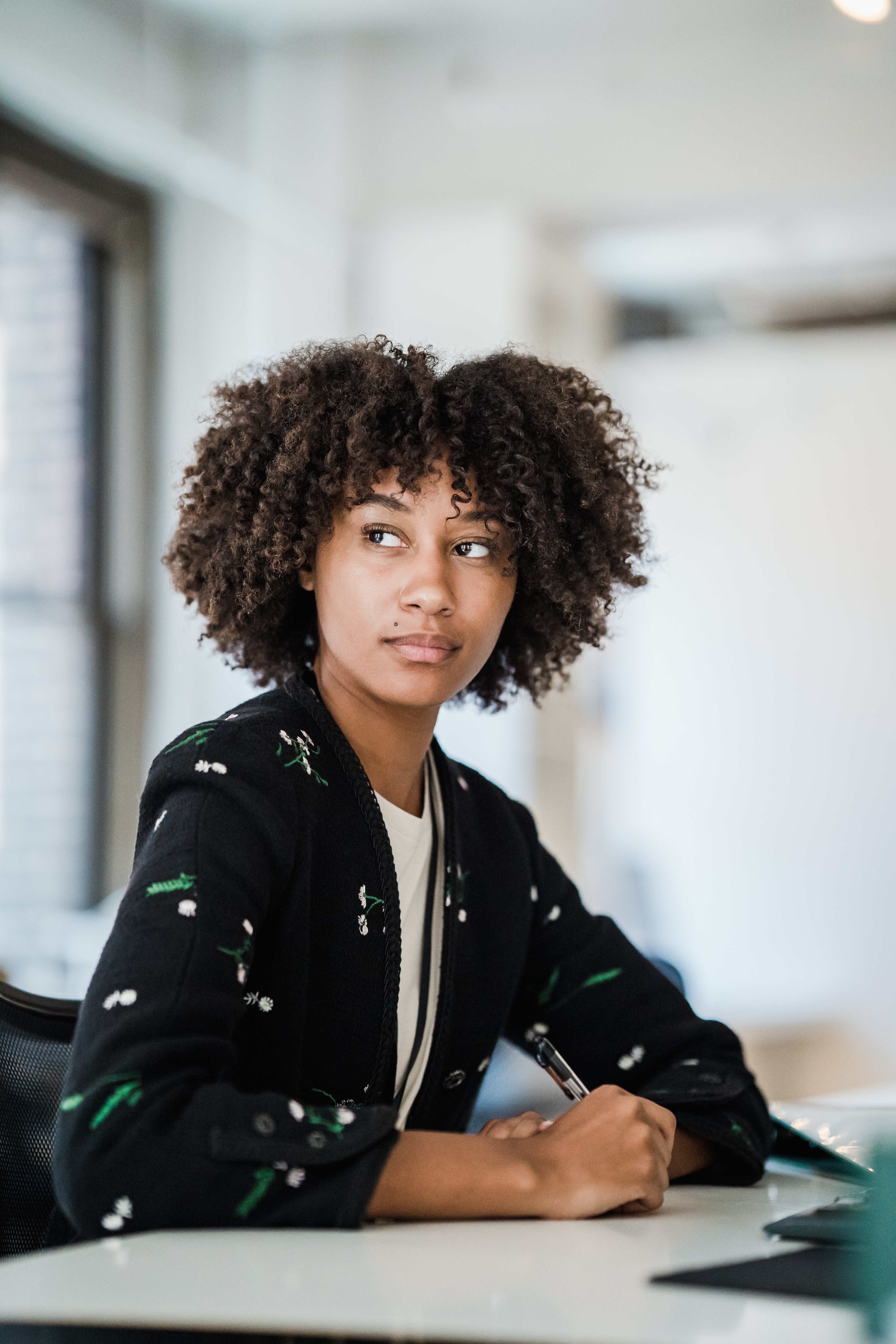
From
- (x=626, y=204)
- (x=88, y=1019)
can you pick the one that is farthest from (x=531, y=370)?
(x=626, y=204)

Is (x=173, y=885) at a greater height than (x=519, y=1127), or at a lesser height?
greater

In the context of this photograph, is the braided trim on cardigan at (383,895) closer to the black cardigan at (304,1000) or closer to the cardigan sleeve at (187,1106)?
the black cardigan at (304,1000)

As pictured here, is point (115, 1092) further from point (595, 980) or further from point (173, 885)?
point (595, 980)

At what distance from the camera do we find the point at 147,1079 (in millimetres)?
906

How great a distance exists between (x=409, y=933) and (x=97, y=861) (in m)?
3.02

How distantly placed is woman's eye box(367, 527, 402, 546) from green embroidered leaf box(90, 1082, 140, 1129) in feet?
1.81

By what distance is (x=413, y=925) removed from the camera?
1.29 m

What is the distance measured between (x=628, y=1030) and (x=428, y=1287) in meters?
0.65

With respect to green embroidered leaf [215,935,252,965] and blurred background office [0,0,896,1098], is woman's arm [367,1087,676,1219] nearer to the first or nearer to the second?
green embroidered leaf [215,935,252,965]

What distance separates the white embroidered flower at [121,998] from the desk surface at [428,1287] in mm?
143

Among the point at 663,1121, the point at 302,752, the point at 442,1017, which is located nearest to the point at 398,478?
the point at 302,752

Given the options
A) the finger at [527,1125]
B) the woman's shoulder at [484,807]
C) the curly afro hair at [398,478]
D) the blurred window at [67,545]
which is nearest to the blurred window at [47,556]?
the blurred window at [67,545]

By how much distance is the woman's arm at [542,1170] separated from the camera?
94cm

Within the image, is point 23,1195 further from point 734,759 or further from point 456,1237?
point 734,759
